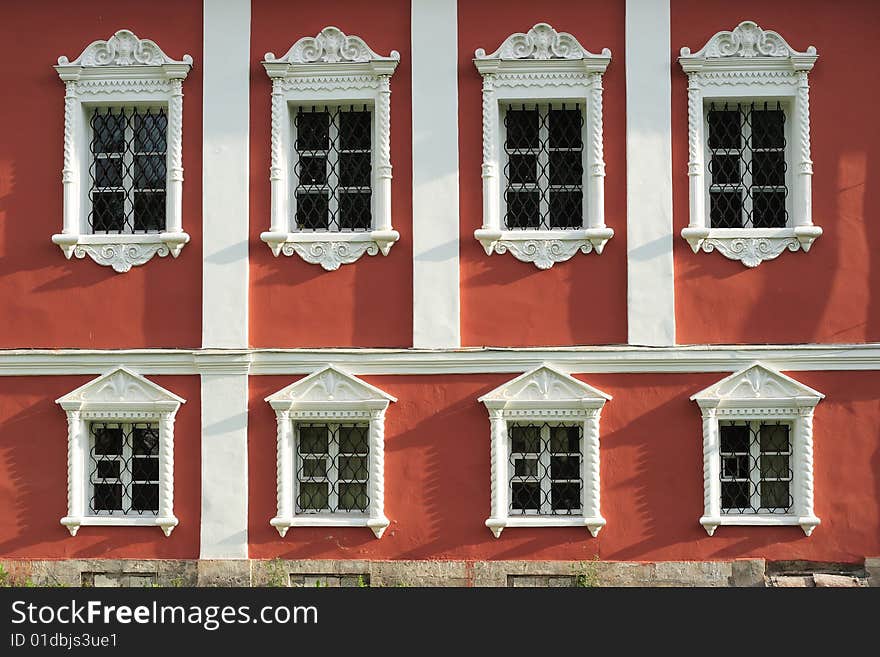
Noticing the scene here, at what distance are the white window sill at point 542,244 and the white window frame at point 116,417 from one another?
411 centimetres

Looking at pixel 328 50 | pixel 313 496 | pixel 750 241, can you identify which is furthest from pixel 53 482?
pixel 750 241

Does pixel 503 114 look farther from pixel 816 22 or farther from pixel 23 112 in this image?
pixel 23 112

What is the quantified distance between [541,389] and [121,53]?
6.40 m

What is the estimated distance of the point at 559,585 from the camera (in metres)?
12.8

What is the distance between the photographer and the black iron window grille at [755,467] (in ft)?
42.3

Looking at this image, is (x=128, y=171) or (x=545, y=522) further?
(x=128, y=171)

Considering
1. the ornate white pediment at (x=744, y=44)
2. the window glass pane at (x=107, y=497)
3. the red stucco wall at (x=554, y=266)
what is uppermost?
the ornate white pediment at (x=744, y=44)

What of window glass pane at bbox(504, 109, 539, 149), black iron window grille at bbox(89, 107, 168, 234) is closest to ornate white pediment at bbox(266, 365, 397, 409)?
black iron window grille at bbox(89, 107, 168, 234)

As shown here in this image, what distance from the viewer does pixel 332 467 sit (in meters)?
13.2

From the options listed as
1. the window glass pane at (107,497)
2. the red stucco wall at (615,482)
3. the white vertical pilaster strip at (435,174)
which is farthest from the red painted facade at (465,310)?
the window glass pane at (107,497)

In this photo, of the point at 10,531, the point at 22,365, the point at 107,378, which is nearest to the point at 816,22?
the point at 107,378

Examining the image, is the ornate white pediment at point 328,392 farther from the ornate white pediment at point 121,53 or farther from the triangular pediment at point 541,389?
the ornate white pediment at point 121,53

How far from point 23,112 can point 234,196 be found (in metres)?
2.80

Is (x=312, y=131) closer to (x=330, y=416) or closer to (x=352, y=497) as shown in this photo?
(x=330, y=416)
